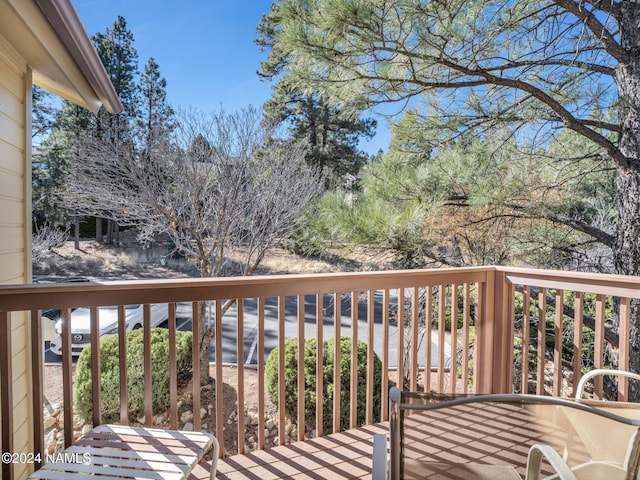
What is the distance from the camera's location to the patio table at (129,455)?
133cm

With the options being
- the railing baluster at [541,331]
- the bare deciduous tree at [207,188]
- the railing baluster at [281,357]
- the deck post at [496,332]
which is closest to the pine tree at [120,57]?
the bare deciduous tree at [207,188]

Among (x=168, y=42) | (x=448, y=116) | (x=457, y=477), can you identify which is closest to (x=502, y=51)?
(x=448, y=116)

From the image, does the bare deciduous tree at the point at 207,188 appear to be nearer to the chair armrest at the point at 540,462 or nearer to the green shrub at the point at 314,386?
the green shrub at the point at 314,386

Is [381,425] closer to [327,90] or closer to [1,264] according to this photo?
[1,264]

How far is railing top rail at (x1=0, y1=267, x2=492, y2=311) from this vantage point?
159 cm

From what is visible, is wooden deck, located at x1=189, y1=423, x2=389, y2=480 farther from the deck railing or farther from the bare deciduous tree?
the bare deciduous tree

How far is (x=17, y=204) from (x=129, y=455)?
1.58 metres

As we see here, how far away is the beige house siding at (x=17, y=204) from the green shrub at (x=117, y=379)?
1493mm

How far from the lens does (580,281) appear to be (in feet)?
7.11

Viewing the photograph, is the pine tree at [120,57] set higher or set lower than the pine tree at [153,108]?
higher

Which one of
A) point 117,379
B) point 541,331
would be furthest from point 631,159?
point 117,379

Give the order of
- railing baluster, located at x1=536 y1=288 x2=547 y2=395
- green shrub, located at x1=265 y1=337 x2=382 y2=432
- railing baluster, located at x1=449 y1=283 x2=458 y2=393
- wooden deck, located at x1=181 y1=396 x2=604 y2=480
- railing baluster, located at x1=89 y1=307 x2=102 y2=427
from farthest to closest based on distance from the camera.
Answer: green shrub, located at x1=265 y1=337 x2=382 y2=432 < railing baluster, located at x1=449 y1=283 x2=458 y2=393 < railing baluster, located at x1=536 y1=288 x2=547 y2=395 < railing baluster, located at x1=89 y1=307 x2=102 y2=427 < wooden deck, located at x1=181 y1=396 x2=604 y2=480

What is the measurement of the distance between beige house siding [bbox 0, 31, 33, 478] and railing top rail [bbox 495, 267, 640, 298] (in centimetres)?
291

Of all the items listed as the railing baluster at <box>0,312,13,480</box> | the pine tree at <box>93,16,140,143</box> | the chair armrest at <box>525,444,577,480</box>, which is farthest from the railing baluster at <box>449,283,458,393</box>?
the pine tree at <box>93,16,140,143</box>
